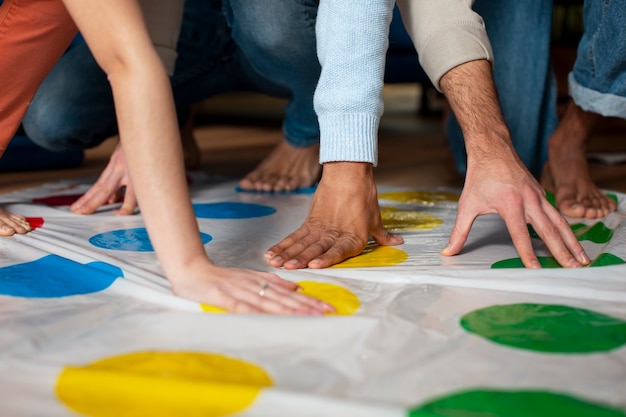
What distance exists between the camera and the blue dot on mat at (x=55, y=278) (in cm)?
77

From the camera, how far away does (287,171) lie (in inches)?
62.4

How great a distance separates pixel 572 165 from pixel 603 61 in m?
0.24

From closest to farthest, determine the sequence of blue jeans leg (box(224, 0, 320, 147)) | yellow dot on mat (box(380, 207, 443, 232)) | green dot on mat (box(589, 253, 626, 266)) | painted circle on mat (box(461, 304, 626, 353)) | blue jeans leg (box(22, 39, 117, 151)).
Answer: painted circle on mat (box(461, 304, 626, 353)) < green dot on mat (box(589, 253, 626, 266)) < yellow dot on mat (box(380, 207, 443, 232)) < blue jeans leg (box(224, 0, 320, 147)) < blue jeans leg (box(22, 39, 117, 151))

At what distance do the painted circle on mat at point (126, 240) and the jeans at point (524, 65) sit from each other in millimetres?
768

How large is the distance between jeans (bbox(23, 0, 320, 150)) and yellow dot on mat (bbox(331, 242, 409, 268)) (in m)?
0.51

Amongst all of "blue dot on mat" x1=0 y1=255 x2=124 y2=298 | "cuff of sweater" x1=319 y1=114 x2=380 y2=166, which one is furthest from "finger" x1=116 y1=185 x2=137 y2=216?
"cuff of sweater" x1=319 y1=114 x2=380 y2=166

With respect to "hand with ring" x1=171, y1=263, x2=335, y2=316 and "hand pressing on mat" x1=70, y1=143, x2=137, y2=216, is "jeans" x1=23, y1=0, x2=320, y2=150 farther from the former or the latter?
"hand with ring" x1=171, y1=263, x2=335, y2=316

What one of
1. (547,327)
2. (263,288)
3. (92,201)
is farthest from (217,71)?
(547,327)

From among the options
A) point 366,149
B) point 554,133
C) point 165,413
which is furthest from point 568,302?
point 554,133

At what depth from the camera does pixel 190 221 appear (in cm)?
72

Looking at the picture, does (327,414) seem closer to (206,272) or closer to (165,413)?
(165,413)

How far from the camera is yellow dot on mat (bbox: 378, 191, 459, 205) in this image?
1.38 meters

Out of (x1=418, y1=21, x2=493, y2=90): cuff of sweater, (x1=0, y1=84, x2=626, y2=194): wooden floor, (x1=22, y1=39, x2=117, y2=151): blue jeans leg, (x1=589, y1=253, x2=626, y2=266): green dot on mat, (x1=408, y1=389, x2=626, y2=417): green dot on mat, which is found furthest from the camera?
(x1=0, y1=84, x2=626, y2=194): wooden floor

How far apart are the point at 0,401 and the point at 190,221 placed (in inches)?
10.4
